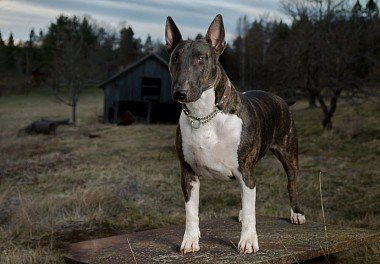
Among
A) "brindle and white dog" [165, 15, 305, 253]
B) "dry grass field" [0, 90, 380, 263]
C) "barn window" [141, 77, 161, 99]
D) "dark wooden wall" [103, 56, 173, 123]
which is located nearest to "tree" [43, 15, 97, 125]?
"dark wooden wall" [103, 56, 173, 123]

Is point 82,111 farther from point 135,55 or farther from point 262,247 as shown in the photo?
point 262,247

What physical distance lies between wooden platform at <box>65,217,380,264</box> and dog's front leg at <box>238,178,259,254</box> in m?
0.07

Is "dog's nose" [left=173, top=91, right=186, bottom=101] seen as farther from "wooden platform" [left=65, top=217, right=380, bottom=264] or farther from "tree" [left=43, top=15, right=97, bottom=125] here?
"tree" [left=43, top=15, right=97, bottom=125]

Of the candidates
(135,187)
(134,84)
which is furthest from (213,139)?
(134,84)

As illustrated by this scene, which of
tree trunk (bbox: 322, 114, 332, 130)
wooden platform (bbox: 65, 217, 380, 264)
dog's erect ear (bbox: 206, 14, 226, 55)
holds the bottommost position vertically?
tree trunk (bbox: 322, 114, 332, 130)

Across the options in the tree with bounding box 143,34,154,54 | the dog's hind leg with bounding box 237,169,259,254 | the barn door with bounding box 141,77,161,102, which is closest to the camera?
the dog's hind leg with bounding box 237,169,259,254

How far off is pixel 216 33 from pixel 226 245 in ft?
5.86

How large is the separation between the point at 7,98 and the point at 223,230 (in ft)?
171

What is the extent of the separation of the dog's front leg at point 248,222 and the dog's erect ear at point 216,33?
3.38ft

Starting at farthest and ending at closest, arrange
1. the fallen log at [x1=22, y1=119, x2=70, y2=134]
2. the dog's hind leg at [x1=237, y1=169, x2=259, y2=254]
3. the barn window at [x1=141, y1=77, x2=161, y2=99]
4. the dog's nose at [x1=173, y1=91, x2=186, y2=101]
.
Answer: the barn window at [x1=141, y1=77, x2=161, y2=99]
the fallen log at [x1=22, y1=119, x2=70, y2=134]
the dog's hind leg at [x1=237, y1=169, x2=259, y2=254]
the dog's nose at [x1=173, y1=91, x2=186, y2=101]

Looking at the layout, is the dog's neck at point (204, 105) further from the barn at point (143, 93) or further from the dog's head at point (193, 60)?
the barn at point (143, 93)

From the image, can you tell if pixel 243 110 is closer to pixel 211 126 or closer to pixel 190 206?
pixel 211 126

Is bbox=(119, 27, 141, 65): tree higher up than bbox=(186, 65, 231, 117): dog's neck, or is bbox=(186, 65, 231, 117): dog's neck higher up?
bbox=(119, 27, 141, 65): tree

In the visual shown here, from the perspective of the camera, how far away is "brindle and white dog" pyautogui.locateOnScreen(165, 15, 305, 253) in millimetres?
3398
